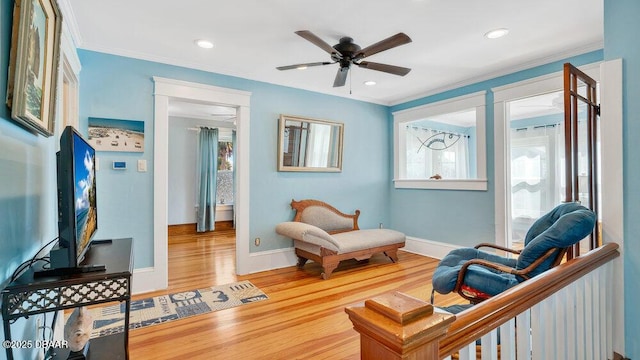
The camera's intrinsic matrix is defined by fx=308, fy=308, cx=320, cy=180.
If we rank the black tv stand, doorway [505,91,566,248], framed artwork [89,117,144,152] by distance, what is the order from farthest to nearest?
1. doorway [505,91,566,248]
2. framed artwork [89,117,144,152]
3. the black tv stand

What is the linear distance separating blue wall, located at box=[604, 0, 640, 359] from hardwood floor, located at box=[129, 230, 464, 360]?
1.30m

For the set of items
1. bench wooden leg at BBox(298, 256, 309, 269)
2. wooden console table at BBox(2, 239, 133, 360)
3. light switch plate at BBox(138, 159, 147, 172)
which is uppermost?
light switch plate at BBox(138, 159, 147, 172)

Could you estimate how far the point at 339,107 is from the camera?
4594mm

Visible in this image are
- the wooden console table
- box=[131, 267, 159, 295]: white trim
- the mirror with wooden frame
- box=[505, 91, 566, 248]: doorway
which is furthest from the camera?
box=[505, 91, 566, 248]: doorway

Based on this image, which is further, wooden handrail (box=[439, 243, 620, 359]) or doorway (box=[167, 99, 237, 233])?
doorway (box=[167, 99, 237, 233])

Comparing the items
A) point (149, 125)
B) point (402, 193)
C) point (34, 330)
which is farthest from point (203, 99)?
point (402, 193)

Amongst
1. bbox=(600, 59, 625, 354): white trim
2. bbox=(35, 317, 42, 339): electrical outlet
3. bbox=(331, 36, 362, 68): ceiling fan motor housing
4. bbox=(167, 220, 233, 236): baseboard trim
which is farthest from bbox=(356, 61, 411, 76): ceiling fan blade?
bbox=(167, 220, 233, 236): baseboard trim

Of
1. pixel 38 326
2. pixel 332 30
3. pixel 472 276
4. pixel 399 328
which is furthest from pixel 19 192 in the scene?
pixel 472 276

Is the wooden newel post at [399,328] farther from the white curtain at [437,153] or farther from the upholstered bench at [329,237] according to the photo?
the white curtain at [437,153]

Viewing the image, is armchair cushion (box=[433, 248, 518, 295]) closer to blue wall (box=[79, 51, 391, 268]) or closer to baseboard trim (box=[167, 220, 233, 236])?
blue wall (box=[79, 51, 391, 268])

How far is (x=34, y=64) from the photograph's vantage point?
125cm

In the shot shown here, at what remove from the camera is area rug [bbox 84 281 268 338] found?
2.43 metres

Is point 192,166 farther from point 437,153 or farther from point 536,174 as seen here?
point 536,174

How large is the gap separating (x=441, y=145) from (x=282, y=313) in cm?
521
